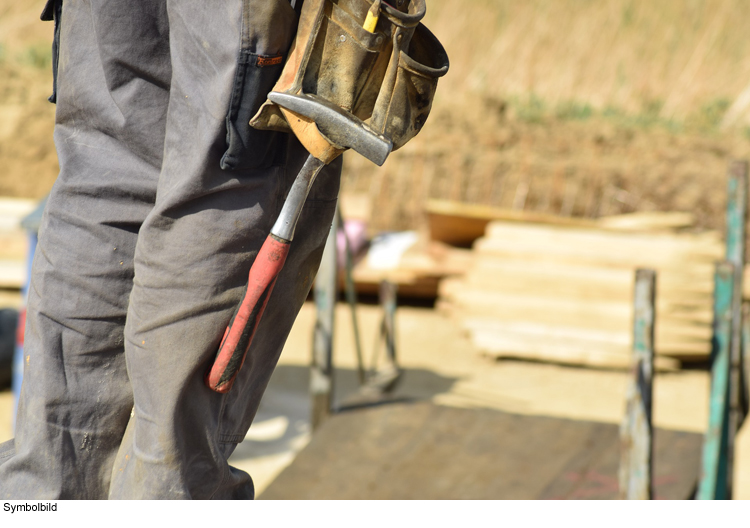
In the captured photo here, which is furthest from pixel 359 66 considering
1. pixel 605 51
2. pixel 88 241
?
pixel 605 51

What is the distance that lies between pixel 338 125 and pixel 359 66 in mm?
A: 130

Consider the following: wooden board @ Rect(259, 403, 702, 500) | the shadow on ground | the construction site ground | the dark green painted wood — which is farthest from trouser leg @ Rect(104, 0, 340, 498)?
the construction site ground

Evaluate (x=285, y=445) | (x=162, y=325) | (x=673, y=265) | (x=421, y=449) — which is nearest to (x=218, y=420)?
(x=162, y=325)

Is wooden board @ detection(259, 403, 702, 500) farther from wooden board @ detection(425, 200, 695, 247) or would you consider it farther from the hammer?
wooden board @ detection(425, 200, 695, 247)

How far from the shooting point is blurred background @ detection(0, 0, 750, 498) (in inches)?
274

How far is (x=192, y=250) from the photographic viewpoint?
1.41 meters

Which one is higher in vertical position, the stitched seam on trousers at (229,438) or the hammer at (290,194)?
the hammer at (290,194)

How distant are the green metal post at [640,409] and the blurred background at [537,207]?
0.57m

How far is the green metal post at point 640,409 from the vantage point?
277cm

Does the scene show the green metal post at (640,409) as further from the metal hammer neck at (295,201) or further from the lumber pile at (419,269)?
the lumber pile at (419,269)

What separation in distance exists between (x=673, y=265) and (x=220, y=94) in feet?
22.2

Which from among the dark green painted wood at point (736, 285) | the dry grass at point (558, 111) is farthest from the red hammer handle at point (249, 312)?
the dry grass at point (558, 111)
